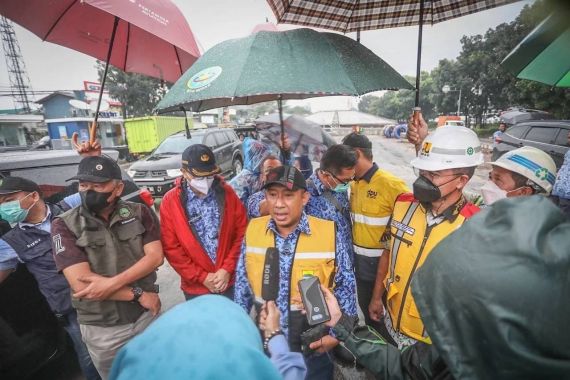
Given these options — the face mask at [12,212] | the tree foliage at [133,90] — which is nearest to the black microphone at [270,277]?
the face mask at [12,212]

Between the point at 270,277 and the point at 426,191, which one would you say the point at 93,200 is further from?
the point at 426,191

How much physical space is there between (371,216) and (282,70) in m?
1.57

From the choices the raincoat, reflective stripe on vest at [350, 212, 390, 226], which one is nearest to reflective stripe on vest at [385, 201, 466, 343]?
reflective stripe on vest at [350, 212, 390, 226]

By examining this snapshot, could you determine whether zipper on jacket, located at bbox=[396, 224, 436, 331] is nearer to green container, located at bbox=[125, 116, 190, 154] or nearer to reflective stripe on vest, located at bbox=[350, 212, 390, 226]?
reflective stripe on vest, located at bbox=[350, 212, 390, 226]

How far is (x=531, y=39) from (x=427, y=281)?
227 cm

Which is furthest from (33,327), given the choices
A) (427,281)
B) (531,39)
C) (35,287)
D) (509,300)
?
(531,39)

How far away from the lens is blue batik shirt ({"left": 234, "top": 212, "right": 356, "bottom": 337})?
1784mm

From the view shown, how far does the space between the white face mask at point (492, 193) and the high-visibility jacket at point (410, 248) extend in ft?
2.09

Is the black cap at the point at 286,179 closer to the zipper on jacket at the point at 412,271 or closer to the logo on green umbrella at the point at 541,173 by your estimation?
the zipper on jacket at the point at 412,271

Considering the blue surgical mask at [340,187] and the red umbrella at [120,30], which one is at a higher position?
the red umbrella at [120,30]

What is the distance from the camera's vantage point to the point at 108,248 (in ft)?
6.47

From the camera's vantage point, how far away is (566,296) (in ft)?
2.08

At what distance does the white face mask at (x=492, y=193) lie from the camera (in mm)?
2268

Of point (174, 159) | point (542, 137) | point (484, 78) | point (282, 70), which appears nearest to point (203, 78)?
point (282, 70)
